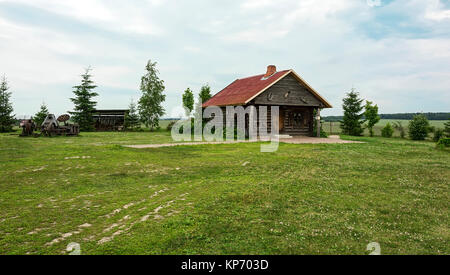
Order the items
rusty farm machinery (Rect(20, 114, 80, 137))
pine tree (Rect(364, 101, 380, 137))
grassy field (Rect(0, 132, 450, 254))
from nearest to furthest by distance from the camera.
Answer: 1. grassy field (Rect(0, 132, 450, 254))
2. rusty farm machinery (Rect(20, 114, 80, 137))
3. pine tree (Rect(364, 101, 380, 137))

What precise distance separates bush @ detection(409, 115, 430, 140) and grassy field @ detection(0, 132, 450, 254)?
25255 mm

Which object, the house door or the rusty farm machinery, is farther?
the house door

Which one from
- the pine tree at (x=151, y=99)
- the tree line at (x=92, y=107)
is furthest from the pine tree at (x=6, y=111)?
the pine tree at (x=151, y=99)

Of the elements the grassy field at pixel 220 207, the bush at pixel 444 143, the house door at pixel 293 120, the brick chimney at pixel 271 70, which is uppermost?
the brick chimney at pixel 271 70

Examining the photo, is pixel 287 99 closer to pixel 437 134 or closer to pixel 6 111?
pixel 437 134

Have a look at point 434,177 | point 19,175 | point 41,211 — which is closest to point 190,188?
point 41,211

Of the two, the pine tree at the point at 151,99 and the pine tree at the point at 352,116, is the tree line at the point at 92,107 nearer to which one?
the pine tree at the point at 151,99

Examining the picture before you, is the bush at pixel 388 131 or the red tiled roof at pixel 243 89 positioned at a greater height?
the red tiled roof at pixel 243 89

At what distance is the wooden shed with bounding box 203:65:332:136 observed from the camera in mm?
25344

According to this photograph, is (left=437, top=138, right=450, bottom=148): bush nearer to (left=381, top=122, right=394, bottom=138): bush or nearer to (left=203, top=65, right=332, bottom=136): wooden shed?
(left=203, top=65, right=332, bottom=136): wooden shed

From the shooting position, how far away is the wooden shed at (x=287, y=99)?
25344mm

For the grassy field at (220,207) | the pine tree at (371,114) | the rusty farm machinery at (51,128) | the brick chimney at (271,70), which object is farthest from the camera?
the pine tree at (371,114)

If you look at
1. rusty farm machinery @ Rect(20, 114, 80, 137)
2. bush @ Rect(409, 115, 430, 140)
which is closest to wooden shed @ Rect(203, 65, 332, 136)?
bush @ Rect(409, 115, 430, 140)

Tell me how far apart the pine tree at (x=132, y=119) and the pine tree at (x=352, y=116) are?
1214 inches
